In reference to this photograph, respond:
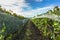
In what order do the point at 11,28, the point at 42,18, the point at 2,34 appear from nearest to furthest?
the point at 2,34, the point at 11,28, the point at 42,18

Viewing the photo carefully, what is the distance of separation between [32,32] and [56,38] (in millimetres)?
1522

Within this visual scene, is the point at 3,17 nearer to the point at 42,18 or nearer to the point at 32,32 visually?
the point at 32,32

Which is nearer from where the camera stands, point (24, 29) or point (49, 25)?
point (24, 29)

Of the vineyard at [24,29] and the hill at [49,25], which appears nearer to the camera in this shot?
the vineyard at [24,29]

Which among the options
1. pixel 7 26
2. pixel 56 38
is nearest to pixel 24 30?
pixel 7 26

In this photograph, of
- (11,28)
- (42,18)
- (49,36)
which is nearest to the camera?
(11,28)

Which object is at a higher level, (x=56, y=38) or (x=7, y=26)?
(x=7, y=26)

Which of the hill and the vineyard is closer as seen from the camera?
the vineyard

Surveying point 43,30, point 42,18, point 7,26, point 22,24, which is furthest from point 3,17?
point 42,18

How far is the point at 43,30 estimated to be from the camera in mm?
10609

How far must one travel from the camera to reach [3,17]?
9.23 meters

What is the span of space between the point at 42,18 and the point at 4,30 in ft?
11.9

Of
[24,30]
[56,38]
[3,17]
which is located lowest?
[56,38]

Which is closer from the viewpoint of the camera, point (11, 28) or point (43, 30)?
point (11, 28)
